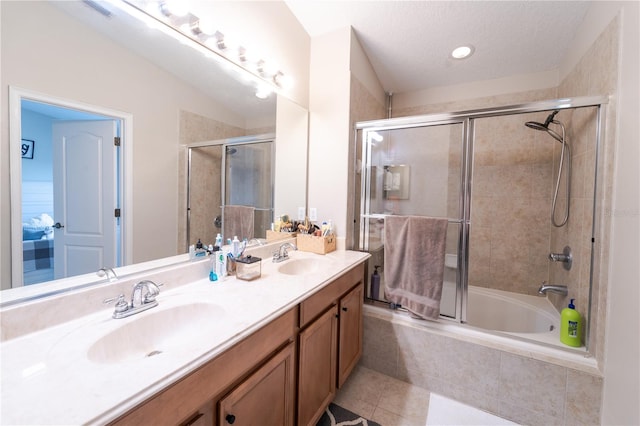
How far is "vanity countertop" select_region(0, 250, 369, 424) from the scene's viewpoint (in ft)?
1.71

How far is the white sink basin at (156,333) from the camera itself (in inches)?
31.0

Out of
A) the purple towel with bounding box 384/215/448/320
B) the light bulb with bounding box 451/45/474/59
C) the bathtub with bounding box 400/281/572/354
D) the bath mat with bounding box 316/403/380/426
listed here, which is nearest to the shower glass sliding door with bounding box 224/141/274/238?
the purple towel with bounding box 384/215/448/320

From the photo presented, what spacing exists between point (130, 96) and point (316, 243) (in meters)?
→ 1.36

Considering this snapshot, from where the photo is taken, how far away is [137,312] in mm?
931

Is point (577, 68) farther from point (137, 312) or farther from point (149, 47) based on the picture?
point (137, 312)

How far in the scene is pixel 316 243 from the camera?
1.94 metres

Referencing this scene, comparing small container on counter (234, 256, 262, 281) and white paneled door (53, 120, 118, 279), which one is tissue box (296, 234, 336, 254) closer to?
small container on counter (234, 256, 262, 281)

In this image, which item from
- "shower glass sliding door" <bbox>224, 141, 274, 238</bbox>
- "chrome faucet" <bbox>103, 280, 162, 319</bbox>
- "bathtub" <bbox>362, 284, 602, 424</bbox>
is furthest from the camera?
"shower glass sliding door" <bbox>224, 141, 274, 238</bbox>

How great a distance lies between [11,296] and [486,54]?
3126 millimetres

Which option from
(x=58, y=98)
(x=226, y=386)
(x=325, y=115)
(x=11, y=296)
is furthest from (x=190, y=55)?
(x=226, y=386)

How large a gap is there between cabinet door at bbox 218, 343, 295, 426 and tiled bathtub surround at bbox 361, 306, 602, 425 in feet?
3.23

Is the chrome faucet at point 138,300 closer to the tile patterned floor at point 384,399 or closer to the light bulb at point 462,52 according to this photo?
the tile patterned floor at point 384,399

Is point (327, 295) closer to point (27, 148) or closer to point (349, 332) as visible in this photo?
point (349, 332)

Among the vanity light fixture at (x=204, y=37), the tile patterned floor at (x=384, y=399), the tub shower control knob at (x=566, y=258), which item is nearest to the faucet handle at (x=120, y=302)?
the vanity light fixture at (x=204, y=37)
